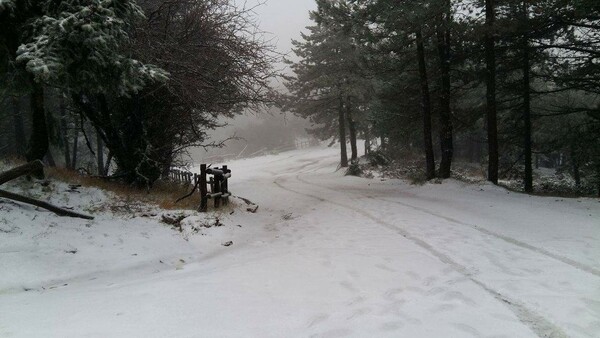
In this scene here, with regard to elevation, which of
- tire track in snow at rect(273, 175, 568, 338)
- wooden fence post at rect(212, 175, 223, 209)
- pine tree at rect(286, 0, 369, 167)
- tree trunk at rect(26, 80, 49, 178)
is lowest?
tire track in snow at rect(273, 175, 568, 338)

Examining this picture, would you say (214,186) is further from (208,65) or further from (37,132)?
(37,132)

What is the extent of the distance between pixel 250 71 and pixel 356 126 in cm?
2188

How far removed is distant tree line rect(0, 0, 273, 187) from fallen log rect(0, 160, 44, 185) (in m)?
1.15

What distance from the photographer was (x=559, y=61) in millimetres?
14180

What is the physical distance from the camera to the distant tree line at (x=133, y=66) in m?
6.04

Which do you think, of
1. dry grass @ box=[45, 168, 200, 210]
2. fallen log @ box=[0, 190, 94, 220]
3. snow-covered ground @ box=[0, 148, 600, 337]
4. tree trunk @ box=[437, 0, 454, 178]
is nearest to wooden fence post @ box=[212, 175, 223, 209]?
dry grass @ box=[45, 168, 200, 210]

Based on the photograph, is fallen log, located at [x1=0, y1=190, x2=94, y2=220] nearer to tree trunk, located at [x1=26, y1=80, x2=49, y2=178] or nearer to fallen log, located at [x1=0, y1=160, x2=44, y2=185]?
fallen log, located at [x1=0, y1=160, x2=44, y2=185]

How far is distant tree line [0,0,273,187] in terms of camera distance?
604cm

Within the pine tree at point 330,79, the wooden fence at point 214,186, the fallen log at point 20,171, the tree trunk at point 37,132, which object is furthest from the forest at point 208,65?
the pine tree at point 330,79

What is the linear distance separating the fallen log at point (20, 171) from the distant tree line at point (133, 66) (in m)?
1.15

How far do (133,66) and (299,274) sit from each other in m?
5.09

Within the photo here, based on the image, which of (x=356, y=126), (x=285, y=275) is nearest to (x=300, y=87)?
(x=356, y=126)

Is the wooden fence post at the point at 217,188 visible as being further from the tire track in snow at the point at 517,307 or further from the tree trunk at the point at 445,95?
the tree trunk at the point at 445,95

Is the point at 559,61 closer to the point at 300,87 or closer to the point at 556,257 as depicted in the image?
the point at 556,257
